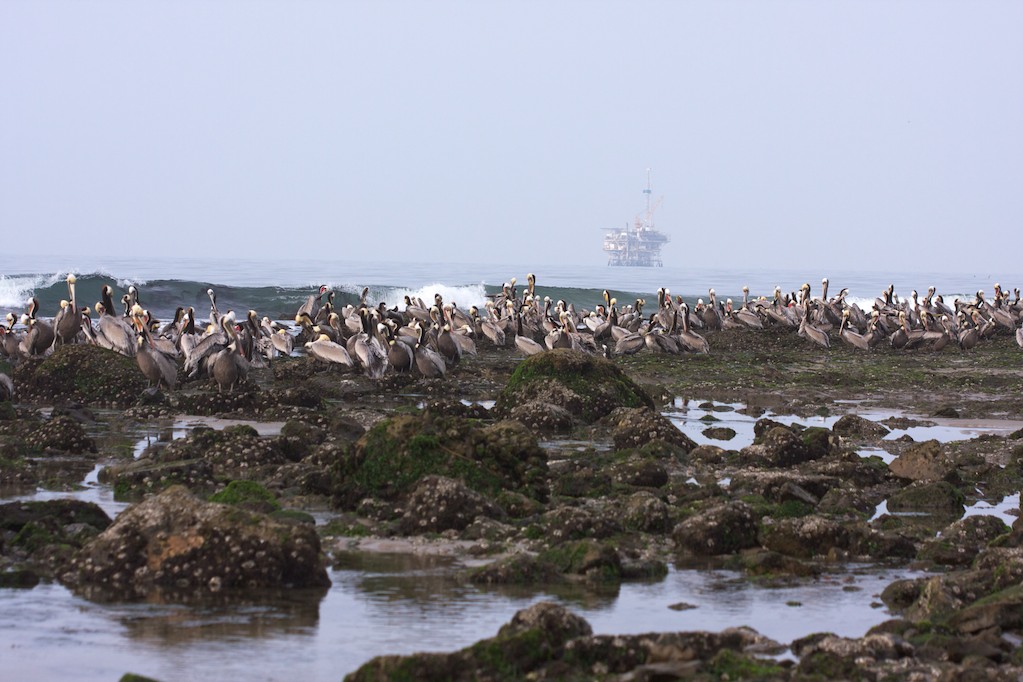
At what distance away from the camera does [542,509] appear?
11359mm

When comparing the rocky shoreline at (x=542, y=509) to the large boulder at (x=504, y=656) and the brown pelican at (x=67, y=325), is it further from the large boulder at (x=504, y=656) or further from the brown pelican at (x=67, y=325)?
the brown pelican at (x=67, y=325)

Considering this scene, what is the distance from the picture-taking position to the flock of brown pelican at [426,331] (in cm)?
2308

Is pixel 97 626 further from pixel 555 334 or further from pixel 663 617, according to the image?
pixel 555 334

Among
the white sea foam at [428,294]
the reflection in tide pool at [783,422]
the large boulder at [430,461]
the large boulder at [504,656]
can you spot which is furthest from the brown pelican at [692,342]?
the white sea foam at [428,294]

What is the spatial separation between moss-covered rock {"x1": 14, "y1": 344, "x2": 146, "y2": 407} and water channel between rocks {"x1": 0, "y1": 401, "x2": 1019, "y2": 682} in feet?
36.0

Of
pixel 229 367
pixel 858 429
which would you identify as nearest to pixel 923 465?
pixel 858 429

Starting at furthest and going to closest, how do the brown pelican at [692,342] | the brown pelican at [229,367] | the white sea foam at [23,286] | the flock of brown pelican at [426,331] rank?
the white sea foam at [23,286] < the brown pelican at [692,342] < the flock of brown pelican at [426,331] < the brown pelican at [229,367]

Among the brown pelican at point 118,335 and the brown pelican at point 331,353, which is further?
the brown pelican at point 118,335

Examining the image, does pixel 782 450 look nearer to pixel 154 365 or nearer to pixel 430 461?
pixel 430 461

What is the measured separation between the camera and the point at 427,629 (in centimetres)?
787

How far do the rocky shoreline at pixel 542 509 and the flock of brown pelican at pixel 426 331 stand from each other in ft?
8.29

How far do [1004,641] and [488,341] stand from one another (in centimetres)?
2543

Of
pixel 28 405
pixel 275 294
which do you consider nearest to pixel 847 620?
pixel 28 405

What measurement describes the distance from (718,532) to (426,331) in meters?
15.9
